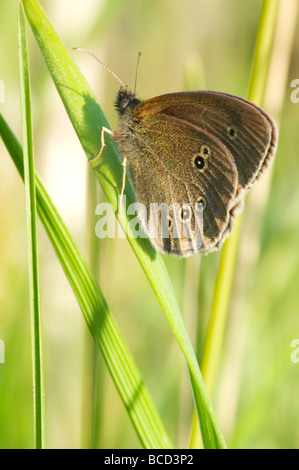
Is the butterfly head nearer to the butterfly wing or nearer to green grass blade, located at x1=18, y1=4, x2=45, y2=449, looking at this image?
the butterfly wing

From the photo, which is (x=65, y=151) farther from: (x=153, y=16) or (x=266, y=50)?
(x=266, y=50)

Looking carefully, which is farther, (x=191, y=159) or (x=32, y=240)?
(x=191, y=159)

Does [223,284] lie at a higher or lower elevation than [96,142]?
lower

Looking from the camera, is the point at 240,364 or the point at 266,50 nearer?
the point at 266,50

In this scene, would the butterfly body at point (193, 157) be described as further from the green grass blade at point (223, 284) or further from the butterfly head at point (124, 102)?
the green grass blade at point (223, 284)

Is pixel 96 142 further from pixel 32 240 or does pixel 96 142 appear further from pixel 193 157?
pixel 193 157

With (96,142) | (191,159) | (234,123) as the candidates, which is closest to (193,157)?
(191,159)

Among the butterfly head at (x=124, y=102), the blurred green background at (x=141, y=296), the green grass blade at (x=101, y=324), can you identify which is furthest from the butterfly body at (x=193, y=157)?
the green grass blade at (x=101, y=324)

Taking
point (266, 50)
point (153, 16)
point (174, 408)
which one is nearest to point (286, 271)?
point (174, 408)
